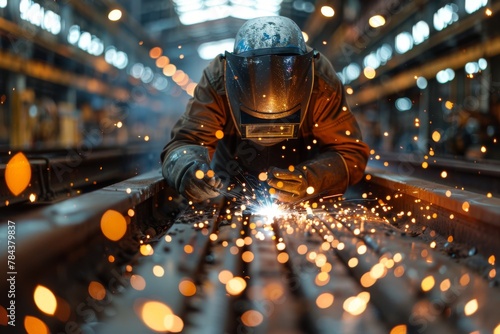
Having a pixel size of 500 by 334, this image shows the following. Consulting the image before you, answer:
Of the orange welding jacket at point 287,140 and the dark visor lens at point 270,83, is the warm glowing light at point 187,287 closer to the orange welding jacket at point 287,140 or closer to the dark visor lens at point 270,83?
the dark visor lens at point 270,83

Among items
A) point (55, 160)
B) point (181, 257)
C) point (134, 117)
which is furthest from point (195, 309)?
point (134, 117)

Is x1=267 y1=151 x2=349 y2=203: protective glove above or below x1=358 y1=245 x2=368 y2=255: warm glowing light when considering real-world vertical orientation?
above

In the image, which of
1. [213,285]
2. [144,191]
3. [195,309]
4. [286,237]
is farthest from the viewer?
[144,191]

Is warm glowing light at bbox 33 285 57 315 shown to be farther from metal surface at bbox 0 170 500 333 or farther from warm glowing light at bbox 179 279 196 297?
warm glowing light at bbox 179 279 196 297

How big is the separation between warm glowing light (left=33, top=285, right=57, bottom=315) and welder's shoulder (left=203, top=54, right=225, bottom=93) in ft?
7.31

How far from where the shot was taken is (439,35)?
15.9m

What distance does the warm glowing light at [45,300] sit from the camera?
184 centimetres

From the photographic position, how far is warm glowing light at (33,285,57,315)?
6.05ft

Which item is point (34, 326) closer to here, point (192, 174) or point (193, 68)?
point (192, 174)

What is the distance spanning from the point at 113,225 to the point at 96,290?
565 mm

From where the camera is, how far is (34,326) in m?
1.80

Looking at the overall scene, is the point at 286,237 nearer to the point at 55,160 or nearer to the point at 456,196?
the point at 456,196

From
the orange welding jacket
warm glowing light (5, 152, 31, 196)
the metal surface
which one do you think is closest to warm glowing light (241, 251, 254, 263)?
the metal surface

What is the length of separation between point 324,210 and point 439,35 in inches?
535
